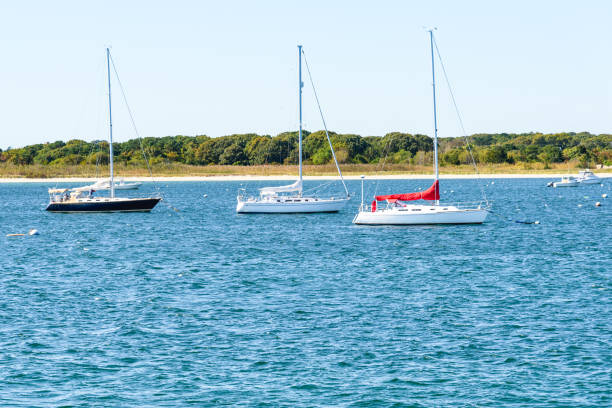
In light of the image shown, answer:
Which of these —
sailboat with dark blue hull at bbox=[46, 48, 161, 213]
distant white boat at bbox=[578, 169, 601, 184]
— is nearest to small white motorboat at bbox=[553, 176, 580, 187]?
distant white boat at bbox=[578, 169, 601, 184]

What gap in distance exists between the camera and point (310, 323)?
2828 centimetres

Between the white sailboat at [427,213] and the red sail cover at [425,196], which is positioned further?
the white sailboat at [427,213]

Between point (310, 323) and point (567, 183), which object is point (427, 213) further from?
point (567, 183)

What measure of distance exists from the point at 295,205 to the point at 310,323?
159ft

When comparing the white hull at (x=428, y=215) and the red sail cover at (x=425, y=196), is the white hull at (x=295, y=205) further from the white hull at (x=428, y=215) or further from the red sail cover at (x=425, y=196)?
the red sail cover at (x=425, y=196)

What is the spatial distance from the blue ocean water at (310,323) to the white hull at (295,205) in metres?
20.0

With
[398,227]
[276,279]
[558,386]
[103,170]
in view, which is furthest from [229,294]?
[103,170]

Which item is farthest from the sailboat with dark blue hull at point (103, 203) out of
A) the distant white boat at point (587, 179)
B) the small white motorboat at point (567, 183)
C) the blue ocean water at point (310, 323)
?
the distant white boat at point (587, 179)

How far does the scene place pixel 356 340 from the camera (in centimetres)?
2583

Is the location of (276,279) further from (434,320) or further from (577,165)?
(577,165)

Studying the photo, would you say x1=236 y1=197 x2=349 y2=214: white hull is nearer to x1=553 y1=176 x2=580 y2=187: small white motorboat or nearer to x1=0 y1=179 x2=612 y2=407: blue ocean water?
x1=0 y1=179 x2=612 y2=407: blue ocean water

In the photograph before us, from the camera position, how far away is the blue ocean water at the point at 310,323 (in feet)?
69.3

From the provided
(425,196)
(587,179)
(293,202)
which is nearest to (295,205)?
(293,202)

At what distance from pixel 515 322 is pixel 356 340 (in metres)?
5.99
